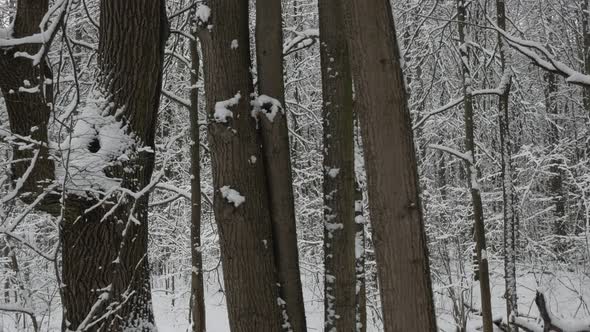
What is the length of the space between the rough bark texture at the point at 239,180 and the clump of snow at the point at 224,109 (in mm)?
21

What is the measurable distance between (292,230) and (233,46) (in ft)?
4.37

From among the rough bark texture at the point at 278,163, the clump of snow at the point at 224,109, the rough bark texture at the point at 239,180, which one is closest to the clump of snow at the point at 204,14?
the rough bark texture at the point at 239,180

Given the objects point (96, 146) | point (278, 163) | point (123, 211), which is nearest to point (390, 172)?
point (278, 163)

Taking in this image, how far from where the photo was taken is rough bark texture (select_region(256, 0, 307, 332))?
149 inches

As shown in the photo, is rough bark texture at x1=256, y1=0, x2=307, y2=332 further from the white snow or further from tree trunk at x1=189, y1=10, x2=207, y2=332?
tree trunk at x1=189, y1=10, x2=207, y2=332

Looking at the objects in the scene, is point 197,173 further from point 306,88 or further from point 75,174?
point 306,88

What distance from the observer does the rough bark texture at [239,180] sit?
11.7 ft

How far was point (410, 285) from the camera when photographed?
91.7 inches

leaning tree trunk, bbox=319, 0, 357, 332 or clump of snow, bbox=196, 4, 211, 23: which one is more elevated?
clump of snow, bbox=196, 4, 211, 23

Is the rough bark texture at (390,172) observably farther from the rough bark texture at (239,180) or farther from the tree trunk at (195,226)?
the tree trunk at (195,226)

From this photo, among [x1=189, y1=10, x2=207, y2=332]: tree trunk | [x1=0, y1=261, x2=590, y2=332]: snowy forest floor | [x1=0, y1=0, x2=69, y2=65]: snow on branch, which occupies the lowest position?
[x1=0, y1=261, x2=590, y2=332]: snowy forest floor

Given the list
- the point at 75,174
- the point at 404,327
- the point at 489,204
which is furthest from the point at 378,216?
the point at 489,204

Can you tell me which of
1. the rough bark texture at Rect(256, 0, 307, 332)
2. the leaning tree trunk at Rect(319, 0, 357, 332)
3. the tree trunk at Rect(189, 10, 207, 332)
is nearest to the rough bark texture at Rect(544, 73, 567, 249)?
the tree trunk at Rect(189, 10, 207, 332)

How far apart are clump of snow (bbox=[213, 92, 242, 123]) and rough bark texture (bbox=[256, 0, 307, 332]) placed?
0.86 ft
